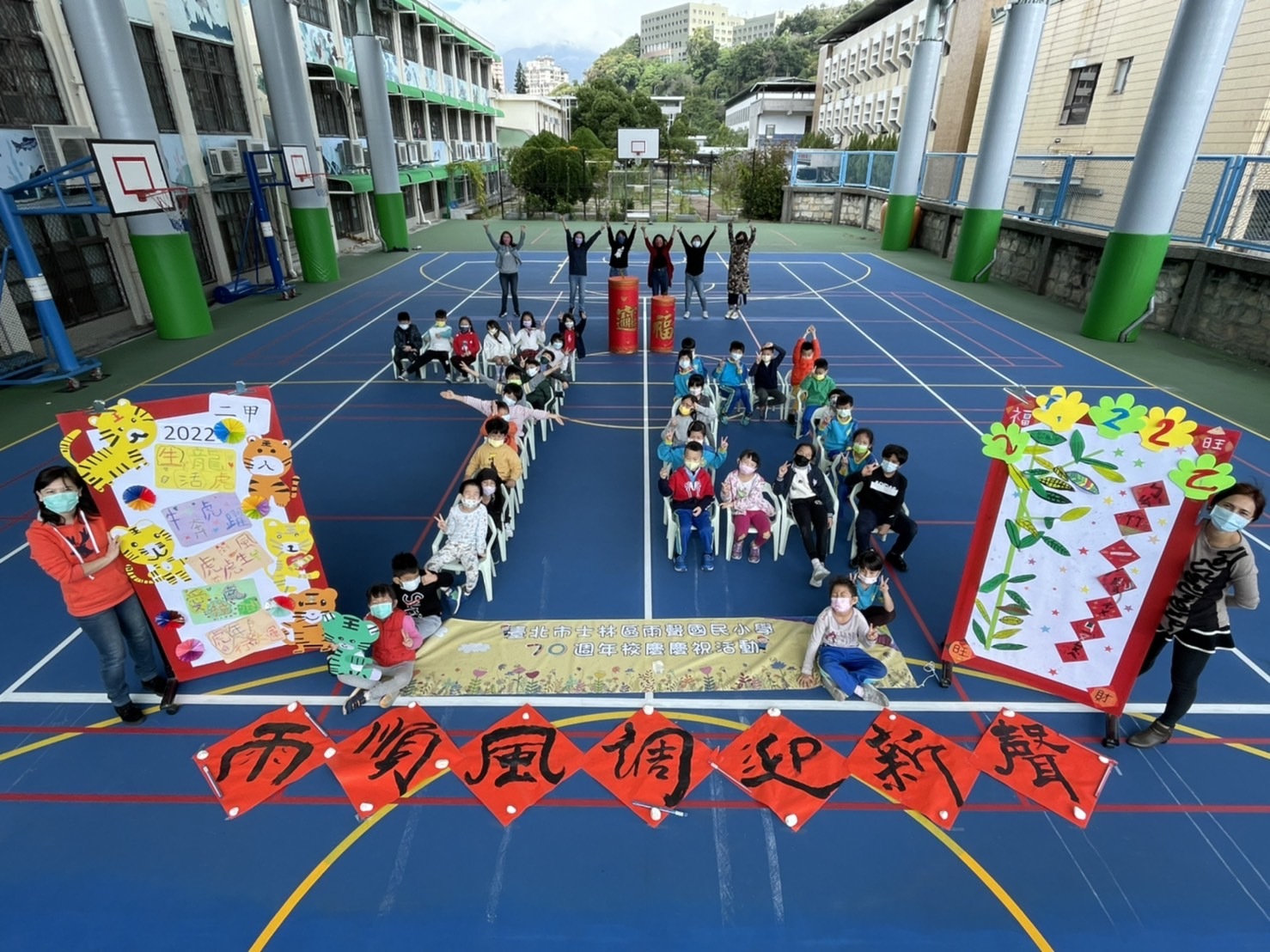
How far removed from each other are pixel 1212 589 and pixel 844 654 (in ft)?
7.92

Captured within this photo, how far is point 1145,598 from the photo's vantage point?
15.7 feet

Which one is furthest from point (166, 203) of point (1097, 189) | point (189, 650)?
point (1097, 189)

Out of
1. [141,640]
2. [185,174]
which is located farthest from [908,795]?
[185,174]

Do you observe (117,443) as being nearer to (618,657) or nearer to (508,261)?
(618,657)

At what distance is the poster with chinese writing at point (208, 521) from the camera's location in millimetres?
4852

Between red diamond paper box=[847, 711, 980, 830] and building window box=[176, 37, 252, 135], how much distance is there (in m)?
23.0

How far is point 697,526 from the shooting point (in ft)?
23.5

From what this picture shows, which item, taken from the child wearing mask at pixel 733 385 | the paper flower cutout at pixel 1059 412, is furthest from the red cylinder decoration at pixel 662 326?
the paper flower cutout at pixel 1059 412

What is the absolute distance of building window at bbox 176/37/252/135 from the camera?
62.4 ft

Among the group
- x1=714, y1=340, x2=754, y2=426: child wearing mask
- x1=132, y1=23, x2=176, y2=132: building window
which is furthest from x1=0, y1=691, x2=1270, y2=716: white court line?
x1=132, y1=23, x2=176, y2=132: building window

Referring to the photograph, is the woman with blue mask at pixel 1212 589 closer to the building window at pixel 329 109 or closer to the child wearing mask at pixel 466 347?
the child wearing mask at pixel 466 347

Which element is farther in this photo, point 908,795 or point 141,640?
point 141,640

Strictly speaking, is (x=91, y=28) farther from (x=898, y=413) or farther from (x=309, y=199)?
(x=898, y=413)

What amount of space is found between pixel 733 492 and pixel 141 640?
207 inches
